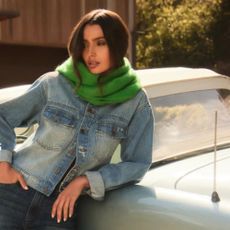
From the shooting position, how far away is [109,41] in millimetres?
2523

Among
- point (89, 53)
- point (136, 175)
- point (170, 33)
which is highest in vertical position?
point (89, 53)

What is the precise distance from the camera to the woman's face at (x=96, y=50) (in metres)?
2.52

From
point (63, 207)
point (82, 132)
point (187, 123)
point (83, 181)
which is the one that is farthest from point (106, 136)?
point (187, 123)

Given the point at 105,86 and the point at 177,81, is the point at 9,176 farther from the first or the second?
the point at 177,81

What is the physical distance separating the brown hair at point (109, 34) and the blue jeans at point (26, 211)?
0.55 metres

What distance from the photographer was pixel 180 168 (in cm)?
283

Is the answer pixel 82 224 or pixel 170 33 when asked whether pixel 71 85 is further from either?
pixel 170 33

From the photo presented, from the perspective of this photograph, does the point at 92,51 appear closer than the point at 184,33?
Yes

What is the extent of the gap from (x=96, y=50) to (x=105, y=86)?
143mm

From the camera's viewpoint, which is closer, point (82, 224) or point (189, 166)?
point (82, 224)

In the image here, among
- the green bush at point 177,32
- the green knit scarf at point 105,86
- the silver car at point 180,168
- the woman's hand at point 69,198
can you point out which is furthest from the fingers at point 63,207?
the green bush at point 177,32

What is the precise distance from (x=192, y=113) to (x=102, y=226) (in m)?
1.00

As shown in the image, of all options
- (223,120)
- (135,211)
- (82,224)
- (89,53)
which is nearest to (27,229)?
(82,224)

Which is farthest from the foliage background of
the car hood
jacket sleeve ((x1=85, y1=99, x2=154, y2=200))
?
jacket sleeve ((x1=85, y1=99, x2=154, y2=200))
